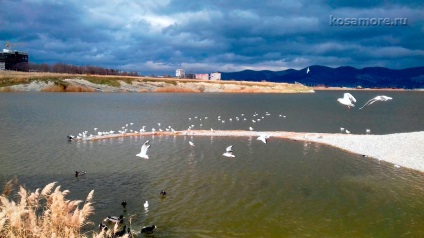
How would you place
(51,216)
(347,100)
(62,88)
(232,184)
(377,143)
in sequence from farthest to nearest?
(62,88), (377,143), (232,184), (347,100), (51,216)

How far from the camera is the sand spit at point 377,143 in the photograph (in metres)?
35.1

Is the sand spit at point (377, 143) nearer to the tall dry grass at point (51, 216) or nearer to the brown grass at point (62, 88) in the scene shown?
the tall dry grass at point (51, 216)

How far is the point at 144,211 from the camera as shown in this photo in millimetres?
20719

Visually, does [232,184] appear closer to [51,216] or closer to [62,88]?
[51,216]

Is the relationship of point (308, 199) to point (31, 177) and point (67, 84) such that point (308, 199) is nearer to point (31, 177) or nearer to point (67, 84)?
point (31, 177)

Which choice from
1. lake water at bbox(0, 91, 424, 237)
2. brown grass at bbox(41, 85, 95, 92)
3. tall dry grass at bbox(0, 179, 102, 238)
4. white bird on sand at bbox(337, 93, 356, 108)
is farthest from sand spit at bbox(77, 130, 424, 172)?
brown grass at bbox(41, 85, 95, 92)

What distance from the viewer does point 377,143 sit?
42.1m

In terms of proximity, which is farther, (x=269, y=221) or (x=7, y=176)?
(x=7, y=176)

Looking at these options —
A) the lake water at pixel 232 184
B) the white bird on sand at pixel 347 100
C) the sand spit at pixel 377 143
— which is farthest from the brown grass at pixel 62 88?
the white bird on sand at pixel 347 100

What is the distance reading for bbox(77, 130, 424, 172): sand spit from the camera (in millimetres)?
35116

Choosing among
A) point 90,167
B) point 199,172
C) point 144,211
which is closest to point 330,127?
point 199,172

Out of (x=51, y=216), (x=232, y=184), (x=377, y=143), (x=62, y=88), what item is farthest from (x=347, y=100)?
(x=62, y=88)

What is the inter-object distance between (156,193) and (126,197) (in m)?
1.94

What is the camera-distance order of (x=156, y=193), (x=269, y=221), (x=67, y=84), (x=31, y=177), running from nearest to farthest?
1. (x=269, y=221)
2. (x=156, y=193)
3. (x=31, y=177)
4. (x=67, y=84)
